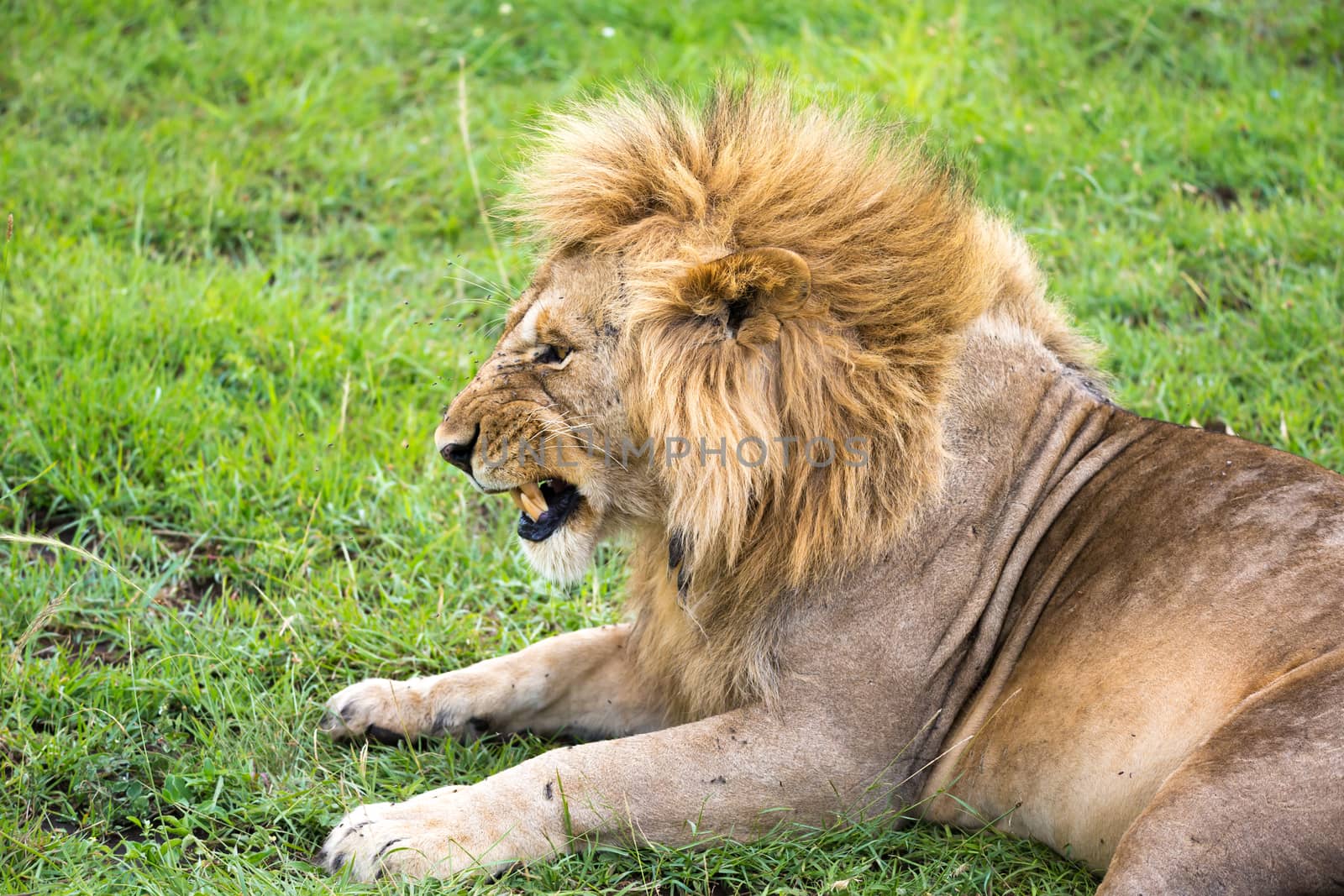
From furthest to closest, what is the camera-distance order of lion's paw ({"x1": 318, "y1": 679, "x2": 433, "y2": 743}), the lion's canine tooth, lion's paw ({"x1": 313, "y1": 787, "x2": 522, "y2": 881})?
lion's paw ({"x1": 318, "y1": 679, "x2": 433, "y2": 743}) → the lion's canine tooth → lion's paw ({"x1": 313, "y1": 787, "x2": 522, "y2": 881})

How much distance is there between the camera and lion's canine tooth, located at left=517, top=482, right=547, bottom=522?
2.93m

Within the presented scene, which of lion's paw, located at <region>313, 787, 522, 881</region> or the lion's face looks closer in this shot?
lion's paw, located at <region>313, 787, 522, 881</region>

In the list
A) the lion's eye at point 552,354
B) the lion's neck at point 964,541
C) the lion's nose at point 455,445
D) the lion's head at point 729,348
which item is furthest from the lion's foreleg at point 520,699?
the lion's eye at point 552,354

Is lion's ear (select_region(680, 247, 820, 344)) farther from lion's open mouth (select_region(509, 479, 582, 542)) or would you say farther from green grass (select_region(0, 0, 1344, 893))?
green grass (select_region(0, 0, 1344, 893))

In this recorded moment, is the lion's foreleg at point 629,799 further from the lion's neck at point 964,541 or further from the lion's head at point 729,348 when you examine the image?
the lion's head at point 729,348

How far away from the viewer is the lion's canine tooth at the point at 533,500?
2.93 m

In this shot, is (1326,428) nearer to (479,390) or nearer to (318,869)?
(479,390)

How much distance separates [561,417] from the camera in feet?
9.20

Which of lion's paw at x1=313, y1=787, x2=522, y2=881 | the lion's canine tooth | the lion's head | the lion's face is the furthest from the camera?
the lion's canine tooth

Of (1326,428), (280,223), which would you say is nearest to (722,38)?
(280,223)

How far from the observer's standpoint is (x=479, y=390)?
2885 millimetres

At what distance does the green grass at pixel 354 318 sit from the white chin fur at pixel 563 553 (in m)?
0.52

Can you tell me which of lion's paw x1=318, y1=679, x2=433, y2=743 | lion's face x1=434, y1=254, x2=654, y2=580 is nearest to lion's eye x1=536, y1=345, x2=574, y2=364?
lion's face x1=434, y1=254, x2=654, y2=580

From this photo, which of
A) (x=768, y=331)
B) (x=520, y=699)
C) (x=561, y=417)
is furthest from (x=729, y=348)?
(x=520, y=699)
